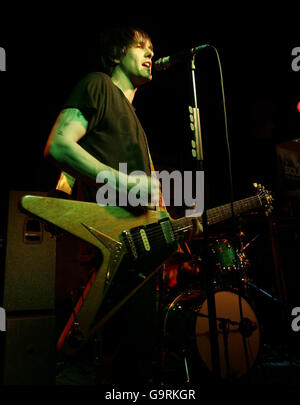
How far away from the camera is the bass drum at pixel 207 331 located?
2.94m

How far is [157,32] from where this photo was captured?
335cm

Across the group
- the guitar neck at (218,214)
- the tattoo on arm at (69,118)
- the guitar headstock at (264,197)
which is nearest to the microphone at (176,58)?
the tattoo on arm at (69,118)

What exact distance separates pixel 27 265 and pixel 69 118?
2242mm

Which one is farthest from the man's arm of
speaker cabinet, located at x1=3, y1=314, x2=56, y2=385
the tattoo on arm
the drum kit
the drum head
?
speaker cabinet, located at x1=3, y1=314, x2=56, y2=385

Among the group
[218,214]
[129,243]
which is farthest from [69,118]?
[218,214]

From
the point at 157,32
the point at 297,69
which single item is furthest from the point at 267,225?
the point at 157,32

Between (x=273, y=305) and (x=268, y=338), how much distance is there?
53cm

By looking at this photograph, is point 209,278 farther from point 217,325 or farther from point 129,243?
point 217,325

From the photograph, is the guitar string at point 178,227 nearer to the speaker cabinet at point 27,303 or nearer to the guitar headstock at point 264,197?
the guitar headstock at point 264,197

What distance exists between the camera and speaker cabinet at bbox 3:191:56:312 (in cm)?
319

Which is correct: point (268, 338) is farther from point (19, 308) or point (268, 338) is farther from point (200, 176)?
point (200, 176)

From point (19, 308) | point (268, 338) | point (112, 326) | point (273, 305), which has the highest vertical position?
point (112, 326)

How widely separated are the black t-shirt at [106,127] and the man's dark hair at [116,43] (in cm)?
45

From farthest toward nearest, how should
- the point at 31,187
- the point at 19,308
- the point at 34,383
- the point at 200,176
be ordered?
the point at 31,187 < the point at 19,308 < the point at 34,383 < the point at 200,176
